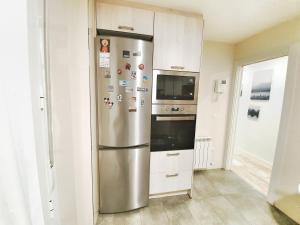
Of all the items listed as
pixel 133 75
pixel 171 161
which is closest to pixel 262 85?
pixel 171 161

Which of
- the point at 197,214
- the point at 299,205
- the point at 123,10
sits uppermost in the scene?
the point at 123,10

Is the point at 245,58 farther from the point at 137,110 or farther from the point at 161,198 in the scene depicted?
the point at 161,198

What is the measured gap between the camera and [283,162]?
74.2 inches

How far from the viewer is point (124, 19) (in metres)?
1.56

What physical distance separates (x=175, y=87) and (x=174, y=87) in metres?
0.01

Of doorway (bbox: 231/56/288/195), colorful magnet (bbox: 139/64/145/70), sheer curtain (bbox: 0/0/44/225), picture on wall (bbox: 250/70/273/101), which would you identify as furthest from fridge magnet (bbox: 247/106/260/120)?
sheer curtain (bbox: 0/0/44/225)

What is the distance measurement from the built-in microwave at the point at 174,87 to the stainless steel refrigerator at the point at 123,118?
0.13 m

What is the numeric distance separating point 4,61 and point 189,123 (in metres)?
1.80

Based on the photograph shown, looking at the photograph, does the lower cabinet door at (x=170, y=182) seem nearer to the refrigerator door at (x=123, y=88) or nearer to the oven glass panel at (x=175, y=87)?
the refrigerator door at (x=123, y=88)

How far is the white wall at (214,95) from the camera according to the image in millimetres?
2623

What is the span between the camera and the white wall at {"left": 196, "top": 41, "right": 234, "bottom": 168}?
8.61ft

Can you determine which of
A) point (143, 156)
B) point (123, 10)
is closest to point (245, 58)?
point (123, 10)

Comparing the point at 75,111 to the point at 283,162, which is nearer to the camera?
the point at 75,111

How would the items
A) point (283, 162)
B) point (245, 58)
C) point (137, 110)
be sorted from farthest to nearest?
point (245, 58) → point (283, 162) → point (137, 110)
